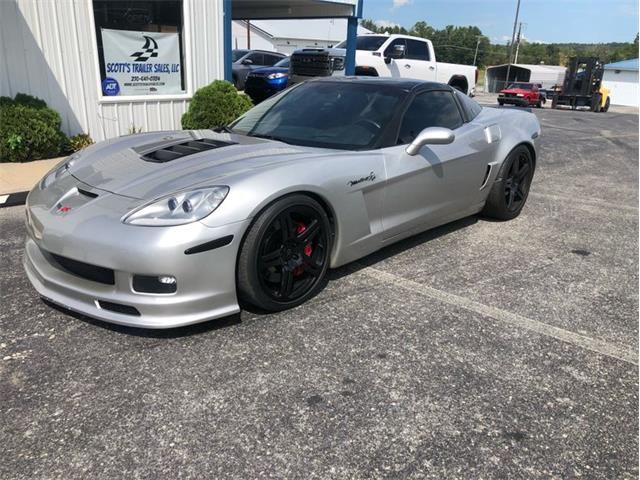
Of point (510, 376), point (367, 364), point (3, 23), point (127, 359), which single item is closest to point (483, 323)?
point (510, 376)

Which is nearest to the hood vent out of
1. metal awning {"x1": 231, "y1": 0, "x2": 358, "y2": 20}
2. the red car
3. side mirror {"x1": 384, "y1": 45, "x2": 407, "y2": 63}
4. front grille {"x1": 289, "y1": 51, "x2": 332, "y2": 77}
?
metal awning {"x1": 231, "y1": 0, "x2": 358, "y2": 20}

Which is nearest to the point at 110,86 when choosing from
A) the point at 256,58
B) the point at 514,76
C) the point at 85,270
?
the point at 85,270

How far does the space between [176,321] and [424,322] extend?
1.46m

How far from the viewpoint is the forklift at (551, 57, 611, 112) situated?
28.6m

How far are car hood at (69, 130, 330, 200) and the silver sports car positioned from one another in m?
0.01

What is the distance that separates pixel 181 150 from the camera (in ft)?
11.6

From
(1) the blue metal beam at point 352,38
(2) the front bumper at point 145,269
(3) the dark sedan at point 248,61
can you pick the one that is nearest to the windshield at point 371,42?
(1) the blue metal beam at point 352,38

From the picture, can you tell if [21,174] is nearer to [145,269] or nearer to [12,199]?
[12,199]

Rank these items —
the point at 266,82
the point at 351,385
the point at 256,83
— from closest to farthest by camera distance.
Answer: the point at 351,385 → the point at 266,82 → the point at 256,83

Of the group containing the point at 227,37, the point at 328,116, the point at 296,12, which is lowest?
the point at 328,116

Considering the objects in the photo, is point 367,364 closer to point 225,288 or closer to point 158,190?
point 225,288

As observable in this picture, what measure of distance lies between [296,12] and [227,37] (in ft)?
21.5

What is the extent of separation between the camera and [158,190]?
2.89 m

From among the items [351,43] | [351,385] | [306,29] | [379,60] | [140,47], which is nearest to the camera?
[351,385]
